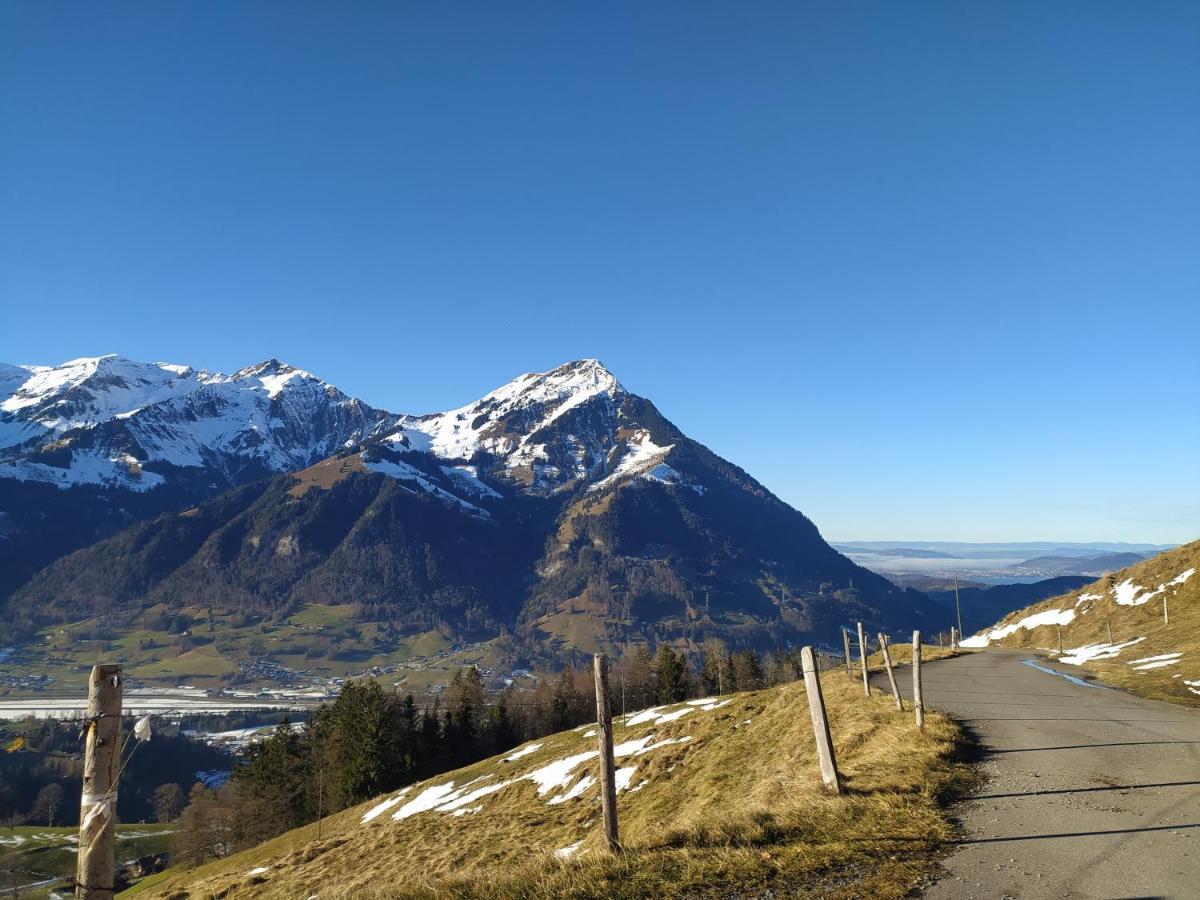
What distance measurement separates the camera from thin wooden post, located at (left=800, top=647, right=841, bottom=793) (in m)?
14.6

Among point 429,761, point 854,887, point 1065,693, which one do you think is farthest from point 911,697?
point 429,761

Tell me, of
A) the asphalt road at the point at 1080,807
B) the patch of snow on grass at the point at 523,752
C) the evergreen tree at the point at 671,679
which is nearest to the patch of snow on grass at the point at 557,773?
the patch of snow on grass at the point at 523,752

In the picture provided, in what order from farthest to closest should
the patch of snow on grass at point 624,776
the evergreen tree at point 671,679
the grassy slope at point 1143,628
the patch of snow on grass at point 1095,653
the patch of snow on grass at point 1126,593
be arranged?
the evergreen tree at point 671,679, the patch of snow on grass at point 1126,593, the patch of snow on grass at point 1095,653, the grassy slope at point 1143,628, the patch of snow on grass at point 624,776

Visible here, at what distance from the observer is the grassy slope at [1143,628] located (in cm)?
3566

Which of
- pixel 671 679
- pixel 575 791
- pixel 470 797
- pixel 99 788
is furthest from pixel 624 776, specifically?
pixel 671 679

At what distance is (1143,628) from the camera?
61188 mm

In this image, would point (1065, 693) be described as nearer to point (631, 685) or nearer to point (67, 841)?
point (631, 685)

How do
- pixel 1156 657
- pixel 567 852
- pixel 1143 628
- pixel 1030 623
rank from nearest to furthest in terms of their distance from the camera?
pixel 567 852
pixel 1156 657
pixel 1143 628
pixel 1030 623

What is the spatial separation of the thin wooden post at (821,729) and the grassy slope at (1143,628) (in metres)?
24.1

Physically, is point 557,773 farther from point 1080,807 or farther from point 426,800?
point 1080,807

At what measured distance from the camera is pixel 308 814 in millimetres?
75562

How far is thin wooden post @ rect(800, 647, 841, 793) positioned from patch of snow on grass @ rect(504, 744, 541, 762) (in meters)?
→ 43.9

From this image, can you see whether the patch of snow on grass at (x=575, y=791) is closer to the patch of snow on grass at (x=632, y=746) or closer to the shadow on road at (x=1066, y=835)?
the patch of snow on grass at (x=632, y=746)

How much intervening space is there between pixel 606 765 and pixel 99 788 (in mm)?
8732
